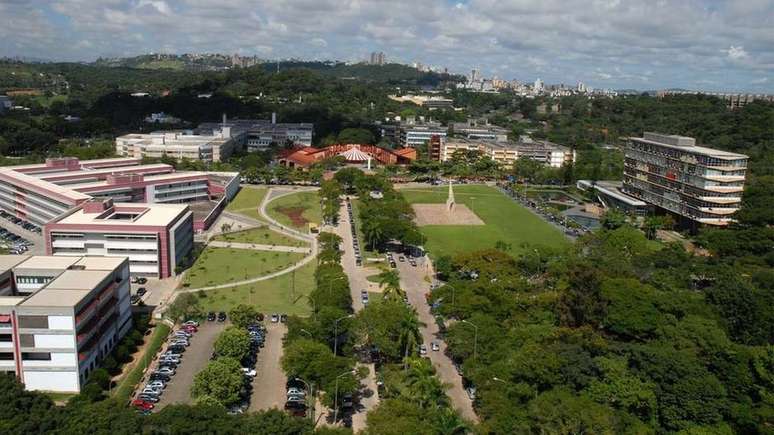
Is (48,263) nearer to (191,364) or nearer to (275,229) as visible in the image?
(191,364)

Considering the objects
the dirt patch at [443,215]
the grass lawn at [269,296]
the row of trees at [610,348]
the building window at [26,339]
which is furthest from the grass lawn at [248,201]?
the building window at [26,339]

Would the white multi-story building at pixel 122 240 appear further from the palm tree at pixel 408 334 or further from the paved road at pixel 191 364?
the palm tree at pixel 408 334

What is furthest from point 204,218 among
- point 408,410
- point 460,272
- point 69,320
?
point 408,410

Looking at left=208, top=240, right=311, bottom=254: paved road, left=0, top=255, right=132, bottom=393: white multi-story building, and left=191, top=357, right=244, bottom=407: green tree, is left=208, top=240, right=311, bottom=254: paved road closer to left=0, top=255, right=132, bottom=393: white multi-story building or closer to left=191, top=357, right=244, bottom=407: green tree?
left=0, top=255, right=132, bottom=393: white multi-story building

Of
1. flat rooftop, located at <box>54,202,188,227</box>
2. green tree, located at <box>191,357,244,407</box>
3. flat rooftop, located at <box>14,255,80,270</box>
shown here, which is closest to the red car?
green tree, located at <box>191,357,244,407</box>

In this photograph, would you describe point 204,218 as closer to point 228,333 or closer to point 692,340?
point 228,333

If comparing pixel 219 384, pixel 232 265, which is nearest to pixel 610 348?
pixel 219 384
